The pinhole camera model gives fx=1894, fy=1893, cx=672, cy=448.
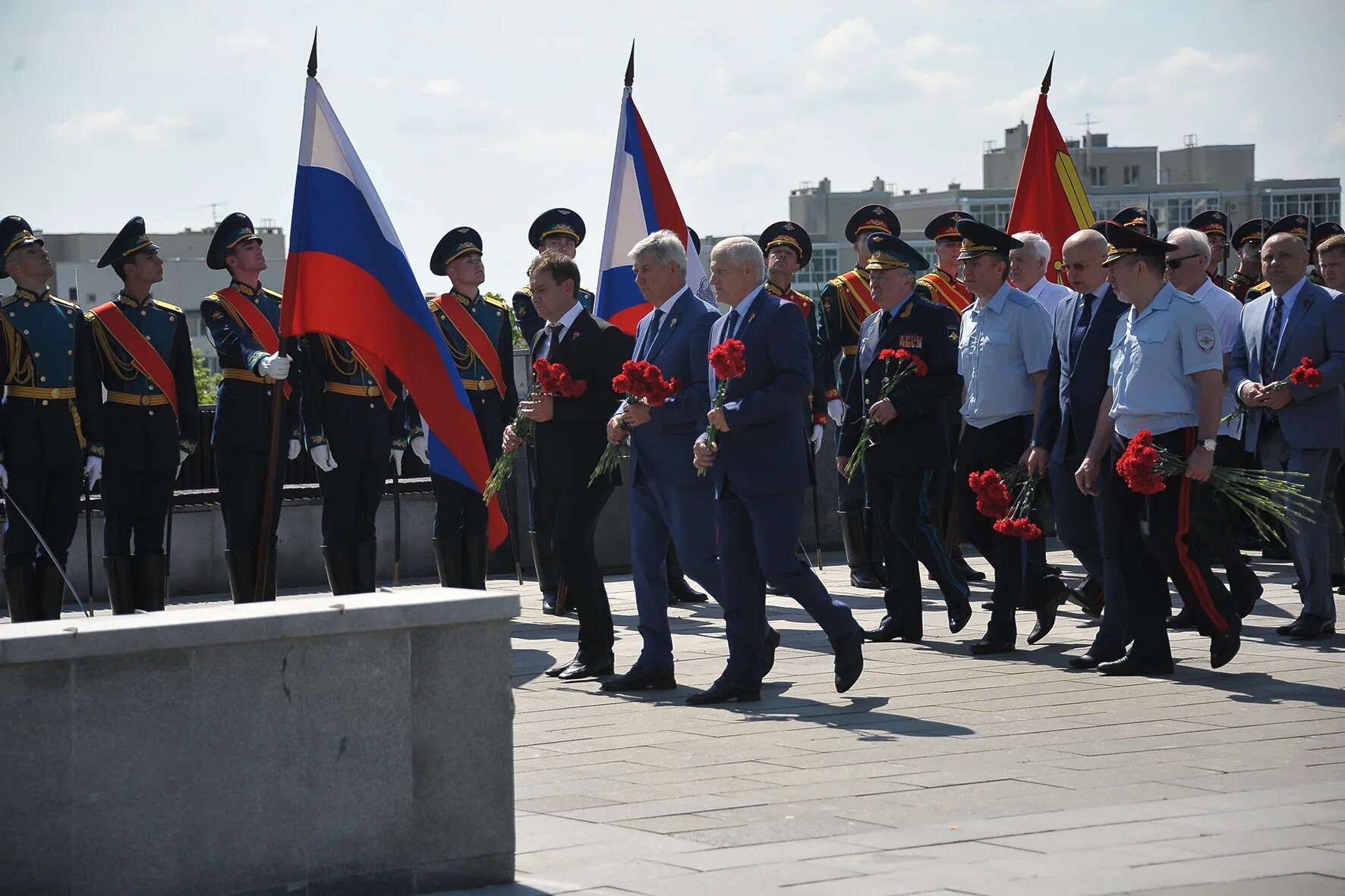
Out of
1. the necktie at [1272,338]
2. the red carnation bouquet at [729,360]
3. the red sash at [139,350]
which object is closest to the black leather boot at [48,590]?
the red sash at [139,350]

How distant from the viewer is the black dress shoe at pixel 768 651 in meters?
8.30

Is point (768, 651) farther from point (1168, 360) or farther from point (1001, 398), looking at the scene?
point (1168, 360)

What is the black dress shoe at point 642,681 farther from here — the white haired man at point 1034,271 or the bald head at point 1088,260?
the white haired man at point 1034,271

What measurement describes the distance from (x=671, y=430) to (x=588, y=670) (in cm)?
134

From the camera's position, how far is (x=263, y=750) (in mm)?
4703

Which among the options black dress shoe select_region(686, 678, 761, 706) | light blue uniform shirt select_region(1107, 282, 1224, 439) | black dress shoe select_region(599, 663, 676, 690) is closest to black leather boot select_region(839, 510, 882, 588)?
black dress shoe select_region(599, 663, 676, 690)

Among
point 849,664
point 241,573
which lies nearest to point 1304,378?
point 849,664

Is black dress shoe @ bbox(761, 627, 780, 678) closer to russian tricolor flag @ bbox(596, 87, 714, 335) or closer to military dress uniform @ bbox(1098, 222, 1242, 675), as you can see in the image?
military dress uniform @ bbox(1098, 222, 1242, 675)

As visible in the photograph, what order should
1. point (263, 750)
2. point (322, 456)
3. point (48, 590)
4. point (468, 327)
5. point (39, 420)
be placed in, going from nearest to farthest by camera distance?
point (263, 750)
point (39, 420)
point (48, 590)
point (322, 456)
point (468, 327)

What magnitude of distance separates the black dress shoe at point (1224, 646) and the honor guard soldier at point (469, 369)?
4.60 m

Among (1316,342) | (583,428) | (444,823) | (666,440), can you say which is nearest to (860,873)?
(444,823)

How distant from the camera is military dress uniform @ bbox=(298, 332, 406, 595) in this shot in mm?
10844

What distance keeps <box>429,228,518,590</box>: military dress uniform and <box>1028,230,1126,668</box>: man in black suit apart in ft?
11.9

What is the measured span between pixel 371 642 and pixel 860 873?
142cm
